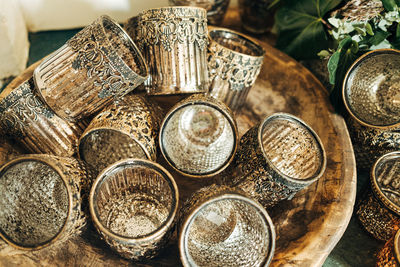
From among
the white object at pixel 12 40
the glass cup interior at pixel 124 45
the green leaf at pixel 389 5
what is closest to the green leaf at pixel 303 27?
the green leaf at pixel 389 5

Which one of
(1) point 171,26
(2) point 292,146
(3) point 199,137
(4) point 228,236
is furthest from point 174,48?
(4) point 228,236

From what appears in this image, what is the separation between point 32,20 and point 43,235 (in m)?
1.07

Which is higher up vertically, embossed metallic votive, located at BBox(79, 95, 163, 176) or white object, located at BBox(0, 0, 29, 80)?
white object, located at BBox(0, 0, 29, 80)

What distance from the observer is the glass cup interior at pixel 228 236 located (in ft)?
2.42

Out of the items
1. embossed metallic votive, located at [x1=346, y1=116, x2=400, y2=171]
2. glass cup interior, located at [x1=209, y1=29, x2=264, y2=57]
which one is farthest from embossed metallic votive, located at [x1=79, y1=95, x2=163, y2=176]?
embossed metallic votive, located at [x1=346, y1=116, x2=400, y2=171]

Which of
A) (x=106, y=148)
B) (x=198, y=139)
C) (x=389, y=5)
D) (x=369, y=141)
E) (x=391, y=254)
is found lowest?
Answer: (x=391, y=254)

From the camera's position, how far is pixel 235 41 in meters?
1.17

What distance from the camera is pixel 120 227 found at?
887 millimetres

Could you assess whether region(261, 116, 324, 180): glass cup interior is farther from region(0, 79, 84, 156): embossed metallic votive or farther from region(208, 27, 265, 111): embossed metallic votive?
region(0, 79, 84, 156): embossed metallic votive

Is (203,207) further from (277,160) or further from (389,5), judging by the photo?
(389,5)

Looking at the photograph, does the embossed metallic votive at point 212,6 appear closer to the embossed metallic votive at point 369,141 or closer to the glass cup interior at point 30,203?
the embossed metallic votive at point 369,141

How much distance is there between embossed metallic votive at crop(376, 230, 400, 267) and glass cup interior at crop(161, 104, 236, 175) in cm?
46

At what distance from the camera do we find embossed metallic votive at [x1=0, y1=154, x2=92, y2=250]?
727 mm

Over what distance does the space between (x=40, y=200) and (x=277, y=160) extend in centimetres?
66
